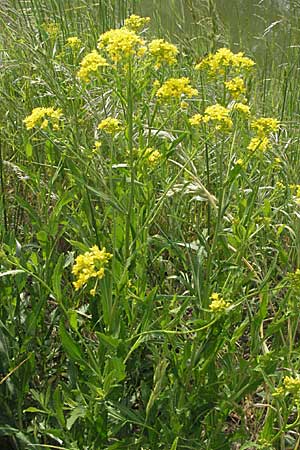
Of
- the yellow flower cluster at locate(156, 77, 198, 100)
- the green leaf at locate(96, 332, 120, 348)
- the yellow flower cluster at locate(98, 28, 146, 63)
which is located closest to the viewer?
the green leaf at locate(96, 332, 120, 348)

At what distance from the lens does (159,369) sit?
4.19ft

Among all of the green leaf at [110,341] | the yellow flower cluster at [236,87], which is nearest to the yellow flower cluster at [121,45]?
the yellow flower cluster at [236,87]

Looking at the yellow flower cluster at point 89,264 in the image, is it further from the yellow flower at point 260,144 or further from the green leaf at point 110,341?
the yellow flower at point 260,144

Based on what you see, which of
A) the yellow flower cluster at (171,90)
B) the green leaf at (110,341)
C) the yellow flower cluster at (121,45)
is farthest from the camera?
the yellow flower cluster at (171,90)

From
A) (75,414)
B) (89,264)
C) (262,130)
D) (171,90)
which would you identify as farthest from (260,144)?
(75,414)

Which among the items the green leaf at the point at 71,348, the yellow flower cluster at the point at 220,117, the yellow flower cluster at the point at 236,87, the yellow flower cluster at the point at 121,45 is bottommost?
the green leaf at the point at 71,348

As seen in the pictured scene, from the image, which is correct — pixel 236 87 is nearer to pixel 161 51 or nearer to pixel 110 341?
pixel 161 51

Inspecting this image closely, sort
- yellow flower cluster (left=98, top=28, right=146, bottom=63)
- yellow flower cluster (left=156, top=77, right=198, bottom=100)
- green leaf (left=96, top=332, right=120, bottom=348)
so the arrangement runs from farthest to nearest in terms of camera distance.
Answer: yellow flower cluster (left=156, top=77, right=198, bottom=100), yellow flower cluster (left=98, top=28, right=146, bottom=63), green leaf (left=96, top=332, right=120, bottom=348)

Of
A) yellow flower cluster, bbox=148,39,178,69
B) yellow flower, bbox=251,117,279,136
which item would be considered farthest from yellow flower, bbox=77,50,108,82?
yellow flower, bbox=251,117,279,136

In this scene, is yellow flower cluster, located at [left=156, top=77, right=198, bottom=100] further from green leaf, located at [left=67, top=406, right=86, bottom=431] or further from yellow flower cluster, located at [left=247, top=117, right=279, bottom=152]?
green leaf, located at [left=67, top=406, right=86, bottom=431]

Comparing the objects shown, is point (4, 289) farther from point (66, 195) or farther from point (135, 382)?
point (135, 382)

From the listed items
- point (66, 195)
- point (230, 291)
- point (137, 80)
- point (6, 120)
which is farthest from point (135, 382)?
point (6, 120)

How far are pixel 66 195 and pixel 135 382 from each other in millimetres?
423

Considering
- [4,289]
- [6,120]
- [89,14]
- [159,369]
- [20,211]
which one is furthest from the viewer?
[89,14]
